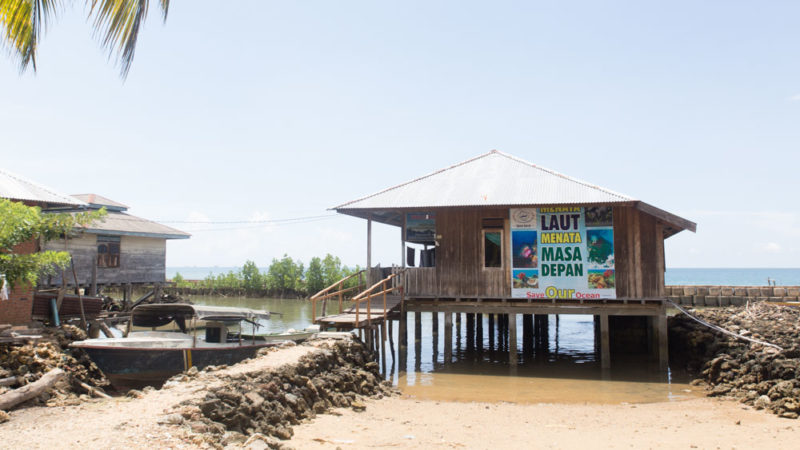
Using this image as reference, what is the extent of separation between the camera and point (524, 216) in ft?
57.1

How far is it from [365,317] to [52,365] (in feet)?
24.4

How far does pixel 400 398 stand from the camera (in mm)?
13727

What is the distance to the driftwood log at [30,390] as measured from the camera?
10289mm

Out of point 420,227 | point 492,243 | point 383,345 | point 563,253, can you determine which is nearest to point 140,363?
point 383,345

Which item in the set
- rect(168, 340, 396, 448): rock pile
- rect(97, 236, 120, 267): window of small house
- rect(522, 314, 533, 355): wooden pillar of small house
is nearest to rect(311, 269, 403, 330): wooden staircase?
rect(168, 340, 396, 448): rock pile

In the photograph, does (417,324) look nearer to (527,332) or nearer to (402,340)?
(402,340)

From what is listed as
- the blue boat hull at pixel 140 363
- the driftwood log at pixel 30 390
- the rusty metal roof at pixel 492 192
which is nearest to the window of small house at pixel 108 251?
the blue boat hull at pixel 140 363

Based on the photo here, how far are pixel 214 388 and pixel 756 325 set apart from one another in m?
17.5

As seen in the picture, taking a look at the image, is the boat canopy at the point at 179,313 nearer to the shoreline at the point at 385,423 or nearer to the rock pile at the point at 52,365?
the rock pile at the point at 52,365

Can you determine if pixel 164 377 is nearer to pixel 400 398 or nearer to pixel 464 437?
pixel 400 398

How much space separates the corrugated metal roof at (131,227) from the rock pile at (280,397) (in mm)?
15161

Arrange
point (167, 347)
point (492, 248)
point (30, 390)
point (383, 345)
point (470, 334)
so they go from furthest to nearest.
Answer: point (470, 334)
point (492, 248)
point (383, 345)
point (167, 347)
point (30, 390)

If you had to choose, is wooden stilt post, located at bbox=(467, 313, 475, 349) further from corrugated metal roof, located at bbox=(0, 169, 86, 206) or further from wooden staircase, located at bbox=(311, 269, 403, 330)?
corrugated metal roof, located at bbox=(0, 169, 86, 206)

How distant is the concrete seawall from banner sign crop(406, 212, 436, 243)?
62.4ft
